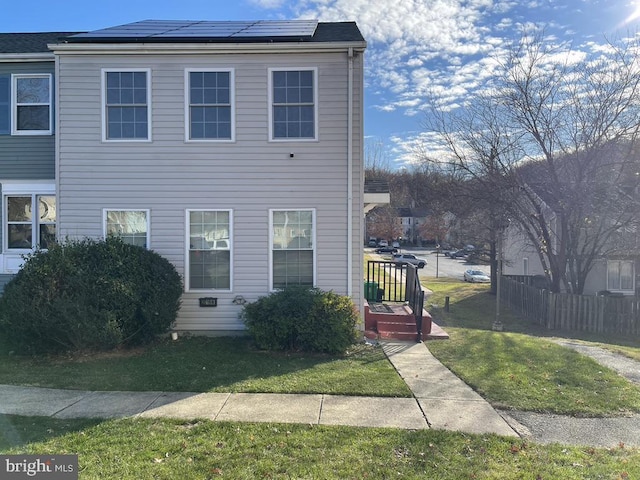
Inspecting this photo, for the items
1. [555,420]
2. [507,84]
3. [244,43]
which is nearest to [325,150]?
[244,43]

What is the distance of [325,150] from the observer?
8.70 metres

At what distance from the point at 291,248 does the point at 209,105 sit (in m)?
3.53

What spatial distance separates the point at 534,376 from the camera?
6.52 meters

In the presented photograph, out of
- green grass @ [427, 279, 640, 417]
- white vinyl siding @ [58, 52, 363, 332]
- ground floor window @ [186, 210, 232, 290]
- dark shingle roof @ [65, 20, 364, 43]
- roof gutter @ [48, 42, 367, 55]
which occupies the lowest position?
green grass @ [427, 279, 640, 417]

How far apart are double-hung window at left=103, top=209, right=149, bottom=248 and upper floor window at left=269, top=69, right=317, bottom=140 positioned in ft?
11.0

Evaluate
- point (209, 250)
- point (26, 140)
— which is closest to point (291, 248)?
point (209, 250)

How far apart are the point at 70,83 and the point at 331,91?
18.2 ft

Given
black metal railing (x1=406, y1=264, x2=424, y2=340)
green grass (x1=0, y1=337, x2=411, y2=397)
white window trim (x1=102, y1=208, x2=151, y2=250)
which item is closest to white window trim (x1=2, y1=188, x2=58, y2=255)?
white window trim (x1=102, y1=208, x2=151, y2=250)

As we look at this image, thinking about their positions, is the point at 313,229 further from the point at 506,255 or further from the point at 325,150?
the point at 506,255

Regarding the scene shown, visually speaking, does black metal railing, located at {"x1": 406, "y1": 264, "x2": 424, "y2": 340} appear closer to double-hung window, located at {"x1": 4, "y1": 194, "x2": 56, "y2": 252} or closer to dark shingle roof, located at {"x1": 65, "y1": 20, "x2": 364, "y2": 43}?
dark shingle roof, located at {"x1": 65, "y1": 20, "x2": 364, "y2": 43}

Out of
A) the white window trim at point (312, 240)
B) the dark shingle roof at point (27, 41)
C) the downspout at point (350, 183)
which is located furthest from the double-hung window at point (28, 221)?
the downspout at point (350, 183)

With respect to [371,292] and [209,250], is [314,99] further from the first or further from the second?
[371,292]

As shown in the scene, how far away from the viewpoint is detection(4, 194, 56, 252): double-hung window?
9.77 meters

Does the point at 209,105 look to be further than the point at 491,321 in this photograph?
No
